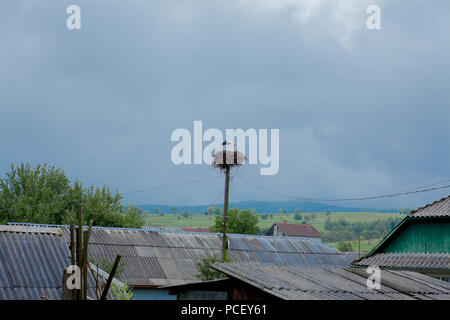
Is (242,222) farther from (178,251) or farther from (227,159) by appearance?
(227,159)

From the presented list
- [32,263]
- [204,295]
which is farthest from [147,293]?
[204,295]

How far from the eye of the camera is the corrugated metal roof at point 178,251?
36.5m

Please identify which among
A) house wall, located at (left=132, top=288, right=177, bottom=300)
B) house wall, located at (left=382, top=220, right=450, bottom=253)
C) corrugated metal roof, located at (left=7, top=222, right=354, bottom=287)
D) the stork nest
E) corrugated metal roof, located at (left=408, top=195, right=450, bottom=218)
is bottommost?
house wall, located at (left=132, top=288, right=177, bottom=300)

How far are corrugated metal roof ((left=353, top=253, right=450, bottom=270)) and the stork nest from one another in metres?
10.4

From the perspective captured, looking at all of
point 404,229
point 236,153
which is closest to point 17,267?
point 404,229

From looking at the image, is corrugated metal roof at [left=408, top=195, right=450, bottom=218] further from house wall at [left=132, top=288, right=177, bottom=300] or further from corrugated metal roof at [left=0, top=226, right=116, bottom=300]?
house wall at [left=132, top=288, right=177, bottom=300]

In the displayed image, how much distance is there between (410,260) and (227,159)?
41.0 feet

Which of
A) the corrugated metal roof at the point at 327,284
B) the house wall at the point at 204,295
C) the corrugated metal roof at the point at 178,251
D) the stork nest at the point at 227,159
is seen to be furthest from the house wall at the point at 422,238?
the corrugated metal roof at the point at 178,251

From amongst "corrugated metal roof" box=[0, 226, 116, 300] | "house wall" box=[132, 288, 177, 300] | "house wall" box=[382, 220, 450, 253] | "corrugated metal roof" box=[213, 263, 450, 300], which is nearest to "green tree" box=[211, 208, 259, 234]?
"house wall" box=[132, 288, 177, 300]

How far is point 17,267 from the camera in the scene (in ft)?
56.8

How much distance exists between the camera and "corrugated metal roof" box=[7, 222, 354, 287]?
36.5 metres

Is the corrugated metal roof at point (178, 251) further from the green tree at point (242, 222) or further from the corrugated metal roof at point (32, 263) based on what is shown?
the green tree at point (242, 222)
